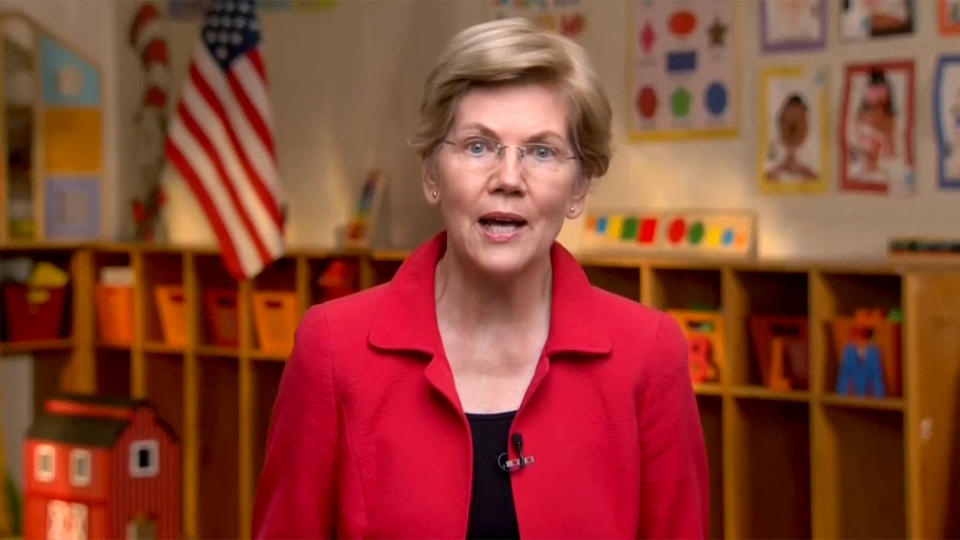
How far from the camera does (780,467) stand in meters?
4.38

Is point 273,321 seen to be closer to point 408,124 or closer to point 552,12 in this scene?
point 408,124

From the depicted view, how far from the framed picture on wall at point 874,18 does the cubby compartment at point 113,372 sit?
321cm

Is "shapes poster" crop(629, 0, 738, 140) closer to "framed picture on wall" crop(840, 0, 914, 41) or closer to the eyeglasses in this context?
"framed picture on wall" crop(840, 0, 914, 41)

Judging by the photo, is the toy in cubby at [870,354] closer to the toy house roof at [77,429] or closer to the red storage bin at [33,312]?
the toy house roof at [77,429]

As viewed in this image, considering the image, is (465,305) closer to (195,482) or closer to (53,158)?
(195,482)

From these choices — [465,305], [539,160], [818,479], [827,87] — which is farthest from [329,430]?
[827,87]

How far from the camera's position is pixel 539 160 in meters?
1.76

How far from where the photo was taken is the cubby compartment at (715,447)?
4527mm

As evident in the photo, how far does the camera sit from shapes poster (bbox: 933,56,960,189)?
13.3 feet

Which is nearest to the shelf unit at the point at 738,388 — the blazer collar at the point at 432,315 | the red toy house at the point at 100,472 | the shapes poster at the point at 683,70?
the shapes poster at the point at 683,70

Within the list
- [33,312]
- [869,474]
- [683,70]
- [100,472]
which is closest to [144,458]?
[100,472]

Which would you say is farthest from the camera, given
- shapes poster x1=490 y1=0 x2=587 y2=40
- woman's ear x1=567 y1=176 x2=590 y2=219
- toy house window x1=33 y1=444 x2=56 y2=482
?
shapes poster x1=490 y1=0 x2=587 y2=40

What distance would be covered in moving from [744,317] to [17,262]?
115 inches

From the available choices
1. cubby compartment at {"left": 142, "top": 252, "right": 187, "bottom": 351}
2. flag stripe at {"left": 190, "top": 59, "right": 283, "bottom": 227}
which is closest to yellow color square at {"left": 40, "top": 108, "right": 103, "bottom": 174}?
cubby compartment at {"left": 142, "top": 252, "right": 187, "bottom": 351}
